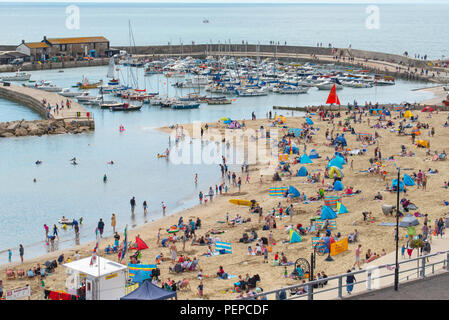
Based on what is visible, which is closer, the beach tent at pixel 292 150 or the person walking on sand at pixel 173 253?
the person walking on sand at pixel 173 253

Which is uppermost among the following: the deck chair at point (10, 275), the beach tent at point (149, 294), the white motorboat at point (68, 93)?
the white motorboat at point (68, 93)

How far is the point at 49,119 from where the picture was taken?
202 feet

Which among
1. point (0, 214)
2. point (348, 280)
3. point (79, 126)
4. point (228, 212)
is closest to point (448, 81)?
point (79, 126)

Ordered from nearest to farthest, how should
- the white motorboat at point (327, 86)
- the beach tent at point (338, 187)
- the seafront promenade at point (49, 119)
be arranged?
the beach tent at point (338, 187), the seafront promenade at point (49, 119), the white motorboat at point (327, 86)

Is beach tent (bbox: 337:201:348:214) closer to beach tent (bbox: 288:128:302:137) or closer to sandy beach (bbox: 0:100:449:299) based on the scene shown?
sandy beach (bbox: 0:100:449:299)

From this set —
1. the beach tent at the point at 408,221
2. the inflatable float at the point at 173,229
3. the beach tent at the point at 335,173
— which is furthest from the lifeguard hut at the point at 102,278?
the beach tent at the point at 335,173

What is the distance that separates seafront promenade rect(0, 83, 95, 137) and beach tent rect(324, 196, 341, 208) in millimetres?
31399

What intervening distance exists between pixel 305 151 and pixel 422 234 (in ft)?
70.7

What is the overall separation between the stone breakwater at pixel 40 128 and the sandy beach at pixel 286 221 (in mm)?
21927

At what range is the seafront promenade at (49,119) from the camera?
187ft

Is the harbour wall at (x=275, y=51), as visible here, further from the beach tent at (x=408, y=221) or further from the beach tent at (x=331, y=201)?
the beach tent at (x=408, y=221)

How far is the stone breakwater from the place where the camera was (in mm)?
56625

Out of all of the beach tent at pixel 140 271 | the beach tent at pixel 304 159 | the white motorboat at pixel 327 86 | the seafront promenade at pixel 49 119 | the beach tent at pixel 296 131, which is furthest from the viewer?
the white motorboat at pixel 327 86

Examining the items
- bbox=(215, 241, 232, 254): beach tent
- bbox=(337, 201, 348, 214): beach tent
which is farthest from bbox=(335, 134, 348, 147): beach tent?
bbox=(215, 241, 232, 254): beach tent
